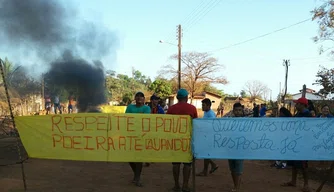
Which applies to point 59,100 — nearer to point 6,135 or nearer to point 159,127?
point 6,135

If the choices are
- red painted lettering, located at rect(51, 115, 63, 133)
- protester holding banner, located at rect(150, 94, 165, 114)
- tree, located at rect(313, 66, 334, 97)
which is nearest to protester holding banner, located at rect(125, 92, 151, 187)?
red painted lettering, located at rect(51, 115, 63, 133)

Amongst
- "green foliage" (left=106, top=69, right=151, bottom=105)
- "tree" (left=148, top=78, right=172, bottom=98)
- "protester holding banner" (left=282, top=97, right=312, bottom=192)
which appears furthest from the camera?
"green foliage" (left=106, top=69, right=151, bottom=105)

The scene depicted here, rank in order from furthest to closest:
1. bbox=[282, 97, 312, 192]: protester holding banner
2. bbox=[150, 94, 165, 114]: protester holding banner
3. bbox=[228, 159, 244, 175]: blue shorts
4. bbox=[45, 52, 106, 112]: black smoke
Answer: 1. bbox=[45, 52, 106, 112]: black smoke
2. bbox=[150, 94, 165, 114]: protester holding banner
3. bbox=[282, 97, 312, 192]: protester holding banner
4. bbox=[228, 159, 244, 175]: blue shorts

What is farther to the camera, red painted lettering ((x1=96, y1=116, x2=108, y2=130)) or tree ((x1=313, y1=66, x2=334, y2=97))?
tree ((x1=313, y1=66, x2=334, y2=97))

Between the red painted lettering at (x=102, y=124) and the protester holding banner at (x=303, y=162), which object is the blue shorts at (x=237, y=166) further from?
the red painted lettering at (x=102, y=124)

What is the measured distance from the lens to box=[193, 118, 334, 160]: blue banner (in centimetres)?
503

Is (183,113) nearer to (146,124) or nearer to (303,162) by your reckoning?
(146,124)

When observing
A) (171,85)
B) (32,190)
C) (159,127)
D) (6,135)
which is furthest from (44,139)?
(171,85)

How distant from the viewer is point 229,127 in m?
5.05

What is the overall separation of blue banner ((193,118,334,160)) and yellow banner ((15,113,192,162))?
300 mm

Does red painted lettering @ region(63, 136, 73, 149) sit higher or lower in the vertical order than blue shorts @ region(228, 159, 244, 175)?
higher

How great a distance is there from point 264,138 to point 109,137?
2.30 m

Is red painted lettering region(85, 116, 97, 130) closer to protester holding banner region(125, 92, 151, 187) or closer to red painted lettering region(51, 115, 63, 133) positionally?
red painted lettering region(51, 115, 63, 133)

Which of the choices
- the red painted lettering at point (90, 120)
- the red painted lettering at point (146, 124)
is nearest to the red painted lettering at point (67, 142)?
the red painted lettering at point (90, 120)
